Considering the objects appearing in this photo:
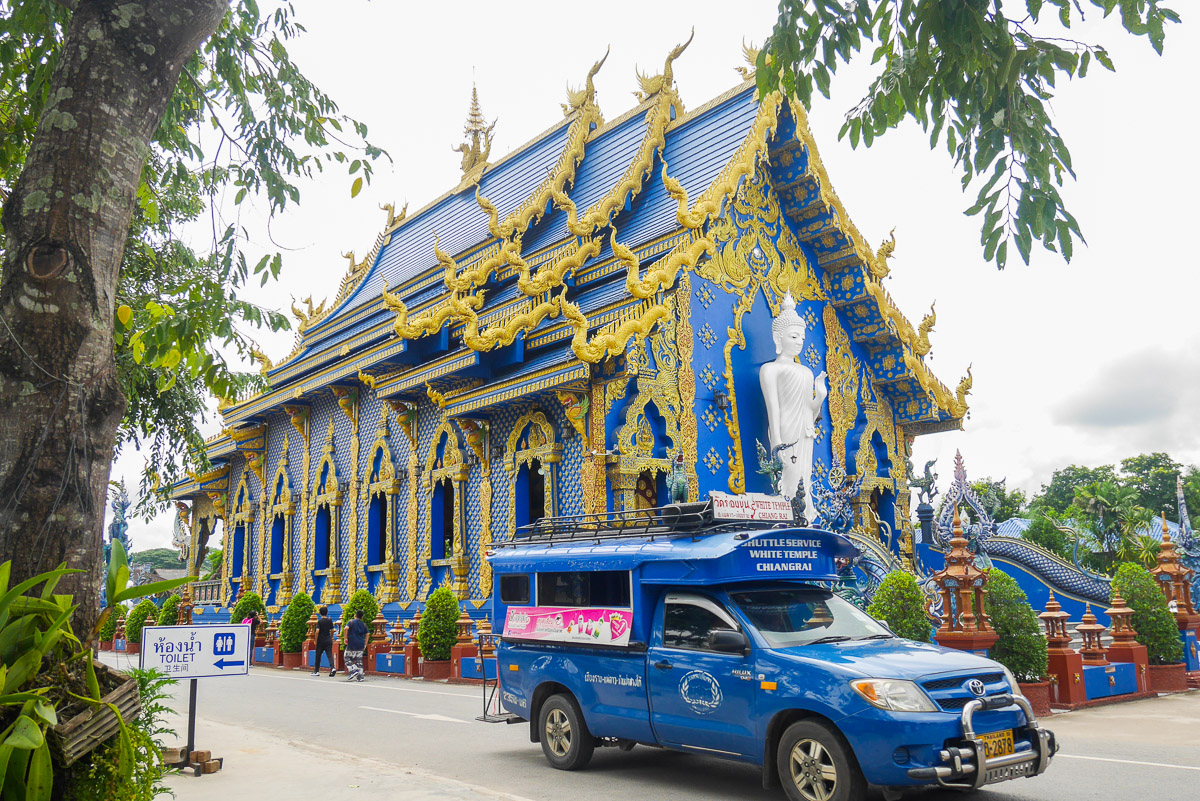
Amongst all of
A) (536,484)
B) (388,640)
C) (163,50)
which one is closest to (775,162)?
(536,484)

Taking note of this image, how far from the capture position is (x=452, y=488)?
69.2ft

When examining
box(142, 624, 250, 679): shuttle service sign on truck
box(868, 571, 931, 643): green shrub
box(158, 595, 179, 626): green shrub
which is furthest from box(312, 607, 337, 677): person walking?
box(868, 571, 931, 643): green shrub

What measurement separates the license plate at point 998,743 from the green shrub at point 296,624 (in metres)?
19.4

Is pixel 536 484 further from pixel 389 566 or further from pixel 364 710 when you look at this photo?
pixel 364 710

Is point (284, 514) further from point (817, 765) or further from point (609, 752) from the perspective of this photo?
point (817, 765)

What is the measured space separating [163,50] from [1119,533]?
5459 cm

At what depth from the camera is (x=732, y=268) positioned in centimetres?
1838

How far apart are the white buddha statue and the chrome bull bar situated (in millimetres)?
10883

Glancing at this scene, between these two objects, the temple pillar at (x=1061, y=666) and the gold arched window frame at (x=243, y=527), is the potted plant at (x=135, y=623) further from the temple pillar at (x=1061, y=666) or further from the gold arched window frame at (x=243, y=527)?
the temple pillar at (x=1061, y=666)

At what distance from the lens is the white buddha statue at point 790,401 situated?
57.8ft

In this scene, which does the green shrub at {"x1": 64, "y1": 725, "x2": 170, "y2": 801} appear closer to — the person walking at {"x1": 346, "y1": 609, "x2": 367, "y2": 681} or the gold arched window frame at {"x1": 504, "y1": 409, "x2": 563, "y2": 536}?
the gold arched window frame at {"x1": 504, "y1": 409, "x2": 563, "y2": 536}

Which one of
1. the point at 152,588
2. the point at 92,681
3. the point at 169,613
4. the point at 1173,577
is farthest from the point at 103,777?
the point at 169,613

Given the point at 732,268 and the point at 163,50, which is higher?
the point at 732,268

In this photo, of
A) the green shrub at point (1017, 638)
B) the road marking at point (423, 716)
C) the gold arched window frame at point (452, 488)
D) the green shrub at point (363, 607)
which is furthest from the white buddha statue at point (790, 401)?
the green shrub at point (363, 607)
